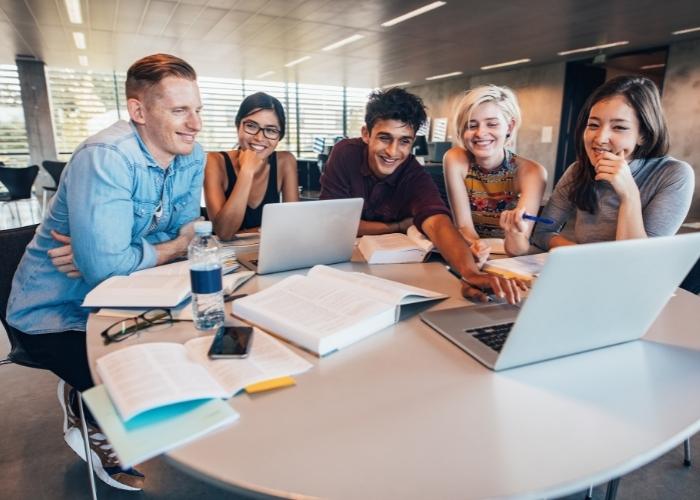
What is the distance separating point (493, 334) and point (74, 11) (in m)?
6.18

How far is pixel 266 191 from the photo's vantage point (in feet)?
8.00

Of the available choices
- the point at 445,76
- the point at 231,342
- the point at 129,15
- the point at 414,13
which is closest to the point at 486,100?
the point at 231,342

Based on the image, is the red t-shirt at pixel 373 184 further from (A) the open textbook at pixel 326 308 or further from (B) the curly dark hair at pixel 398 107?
(A) the open textbook at pixel 326 308

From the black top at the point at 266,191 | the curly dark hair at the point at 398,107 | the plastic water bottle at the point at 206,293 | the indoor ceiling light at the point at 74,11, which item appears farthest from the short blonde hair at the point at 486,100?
the indoor ceiling light at the point at 74,11

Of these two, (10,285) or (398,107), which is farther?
(398,107)

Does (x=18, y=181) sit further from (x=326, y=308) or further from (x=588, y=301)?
(x=588, y=301)

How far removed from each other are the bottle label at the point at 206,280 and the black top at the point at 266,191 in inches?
52.0

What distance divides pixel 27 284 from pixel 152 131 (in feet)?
1.93

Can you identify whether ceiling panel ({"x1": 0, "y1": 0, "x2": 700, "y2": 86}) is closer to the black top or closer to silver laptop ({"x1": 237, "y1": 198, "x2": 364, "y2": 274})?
the black top

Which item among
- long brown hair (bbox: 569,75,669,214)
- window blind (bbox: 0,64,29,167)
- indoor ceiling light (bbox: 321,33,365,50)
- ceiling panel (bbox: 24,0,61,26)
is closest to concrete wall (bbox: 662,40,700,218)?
indoor ceiling light (bbox: 321,33,365,50)

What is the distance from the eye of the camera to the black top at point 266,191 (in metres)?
2.25

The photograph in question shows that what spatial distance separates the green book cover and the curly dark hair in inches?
60.1

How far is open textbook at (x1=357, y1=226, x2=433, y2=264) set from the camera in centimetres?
148

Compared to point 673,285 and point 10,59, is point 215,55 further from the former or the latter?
point 673,285
